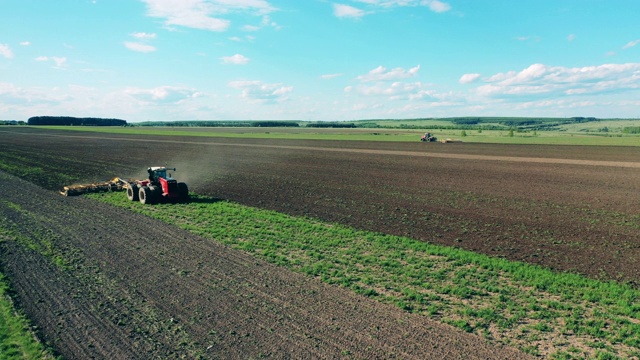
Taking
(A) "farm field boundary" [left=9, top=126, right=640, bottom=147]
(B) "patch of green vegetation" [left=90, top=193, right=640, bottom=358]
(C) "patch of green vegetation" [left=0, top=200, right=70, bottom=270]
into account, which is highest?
(A) "farm field boundary" [left=9, top=126, right=640, bottom=147]

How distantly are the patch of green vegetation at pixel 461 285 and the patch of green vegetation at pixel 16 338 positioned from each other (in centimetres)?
678

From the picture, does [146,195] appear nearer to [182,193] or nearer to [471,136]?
[182,193]

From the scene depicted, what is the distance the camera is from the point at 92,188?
85.6 feet

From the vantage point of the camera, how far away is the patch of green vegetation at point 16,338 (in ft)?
27.1

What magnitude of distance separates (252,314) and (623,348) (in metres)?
8.21

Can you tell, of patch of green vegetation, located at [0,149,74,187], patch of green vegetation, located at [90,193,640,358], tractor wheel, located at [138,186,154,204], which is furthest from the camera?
patch of green vegetation, located at [0,149,74,187]

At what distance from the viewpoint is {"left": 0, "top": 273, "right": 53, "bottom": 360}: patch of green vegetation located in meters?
8.26

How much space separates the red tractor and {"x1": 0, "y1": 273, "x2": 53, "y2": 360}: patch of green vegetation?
40.4 feet

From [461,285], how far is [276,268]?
5650 mm

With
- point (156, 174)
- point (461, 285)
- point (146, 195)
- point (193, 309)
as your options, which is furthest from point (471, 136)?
point (193, 309)

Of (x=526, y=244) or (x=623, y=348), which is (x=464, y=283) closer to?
(x=623, y=348)

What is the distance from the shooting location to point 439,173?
36.7 meters

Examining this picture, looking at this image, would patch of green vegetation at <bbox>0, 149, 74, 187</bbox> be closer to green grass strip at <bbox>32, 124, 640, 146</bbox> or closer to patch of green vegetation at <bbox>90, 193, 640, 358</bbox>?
patch of green vegetation at <bbox>90, 193, 640, 358</bbox>

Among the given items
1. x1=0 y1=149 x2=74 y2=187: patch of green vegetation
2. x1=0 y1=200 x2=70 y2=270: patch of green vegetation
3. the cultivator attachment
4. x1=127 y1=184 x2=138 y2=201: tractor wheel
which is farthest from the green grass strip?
x1=0 y1=200 x2=70 y2=270: patch of green vegetation
